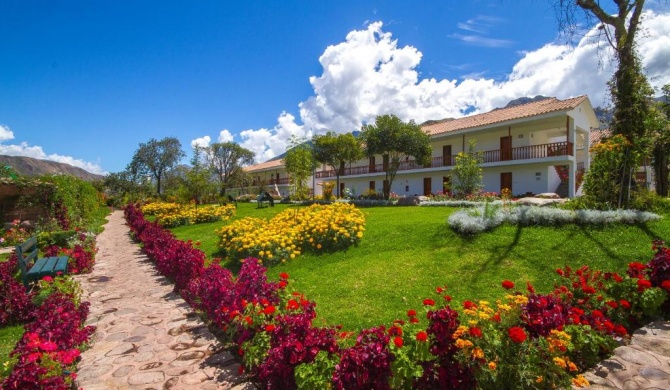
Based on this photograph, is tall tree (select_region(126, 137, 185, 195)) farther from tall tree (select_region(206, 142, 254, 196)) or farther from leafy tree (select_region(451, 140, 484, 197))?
leafy tree (select_region(451, 140, 484, 197))

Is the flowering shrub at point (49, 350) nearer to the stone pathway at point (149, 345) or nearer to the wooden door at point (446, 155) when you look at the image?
the stone pathway at point (149, 345)

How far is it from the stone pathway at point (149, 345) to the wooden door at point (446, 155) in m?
23.1

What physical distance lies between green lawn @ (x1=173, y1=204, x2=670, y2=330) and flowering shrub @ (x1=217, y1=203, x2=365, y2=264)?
1.15 ft

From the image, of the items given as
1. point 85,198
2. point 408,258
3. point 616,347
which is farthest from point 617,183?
point 85,198

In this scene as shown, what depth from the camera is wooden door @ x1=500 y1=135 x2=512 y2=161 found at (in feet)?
74.1

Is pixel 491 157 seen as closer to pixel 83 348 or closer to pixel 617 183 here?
pixel 617 183

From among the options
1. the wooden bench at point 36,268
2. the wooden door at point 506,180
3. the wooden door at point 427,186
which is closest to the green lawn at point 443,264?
the wooden bench at point 36,268

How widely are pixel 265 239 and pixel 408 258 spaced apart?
315 centimetres

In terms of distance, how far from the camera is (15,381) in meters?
2.35

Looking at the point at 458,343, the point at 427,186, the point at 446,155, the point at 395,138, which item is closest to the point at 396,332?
the point at 458,343

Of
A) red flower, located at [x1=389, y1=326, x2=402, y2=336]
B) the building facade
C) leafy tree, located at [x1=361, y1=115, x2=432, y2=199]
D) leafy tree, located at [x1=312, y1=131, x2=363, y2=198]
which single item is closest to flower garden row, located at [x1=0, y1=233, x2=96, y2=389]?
red flower, located at [x1=389, y1=326, x2=402, y2=336]

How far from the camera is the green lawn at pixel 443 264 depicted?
494 cm

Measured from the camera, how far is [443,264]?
20.1 feet

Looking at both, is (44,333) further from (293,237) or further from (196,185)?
(196,185)
